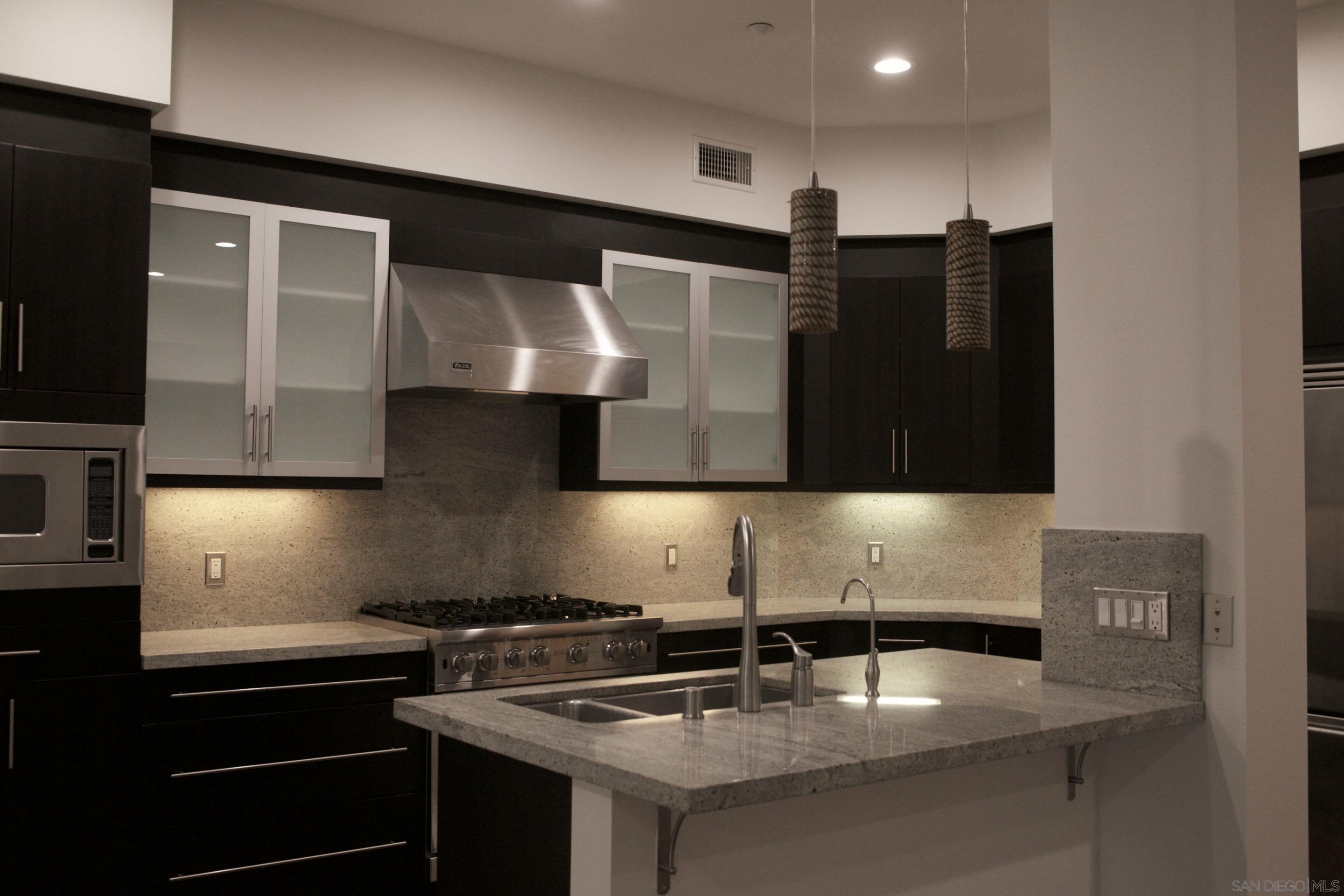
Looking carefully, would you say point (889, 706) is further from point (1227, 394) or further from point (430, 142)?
point (430, 142)

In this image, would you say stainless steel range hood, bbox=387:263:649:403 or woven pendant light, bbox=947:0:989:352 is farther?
stainless steel range hood, bbox=387:263:649:403

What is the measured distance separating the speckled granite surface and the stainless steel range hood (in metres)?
1.83

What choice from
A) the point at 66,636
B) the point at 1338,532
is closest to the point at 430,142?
the point at 66,636

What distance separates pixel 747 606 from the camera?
2271mm

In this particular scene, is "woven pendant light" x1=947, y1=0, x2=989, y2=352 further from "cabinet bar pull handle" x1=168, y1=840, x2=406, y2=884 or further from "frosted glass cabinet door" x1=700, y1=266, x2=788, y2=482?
"cabinet bar pull handle" x1=168, y1=840, x2=406, y2=884

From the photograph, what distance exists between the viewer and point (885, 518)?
5.39m

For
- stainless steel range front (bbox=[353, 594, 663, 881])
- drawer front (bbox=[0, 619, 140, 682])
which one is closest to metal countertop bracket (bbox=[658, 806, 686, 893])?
stainless steel range front (bbox=[353, 594, 663, 881])

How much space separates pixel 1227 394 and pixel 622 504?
2887 millimetres

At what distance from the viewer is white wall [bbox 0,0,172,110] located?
10.5 ft

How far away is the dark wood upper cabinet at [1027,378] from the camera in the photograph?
188 inches

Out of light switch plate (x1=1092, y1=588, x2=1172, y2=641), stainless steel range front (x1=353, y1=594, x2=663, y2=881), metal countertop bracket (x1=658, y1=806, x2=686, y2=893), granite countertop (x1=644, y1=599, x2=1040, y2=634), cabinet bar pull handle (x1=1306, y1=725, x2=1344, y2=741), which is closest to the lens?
metal countertop bracket (x1=658, y1=806, x2=686, y2=893)

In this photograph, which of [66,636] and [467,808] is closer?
[467,808]

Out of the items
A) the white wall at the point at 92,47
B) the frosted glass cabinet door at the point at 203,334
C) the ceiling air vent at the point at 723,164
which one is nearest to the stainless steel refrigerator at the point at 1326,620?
the ceiling air vent at the point at 723,164

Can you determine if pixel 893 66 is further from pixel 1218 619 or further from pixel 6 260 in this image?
pixel 6 260
